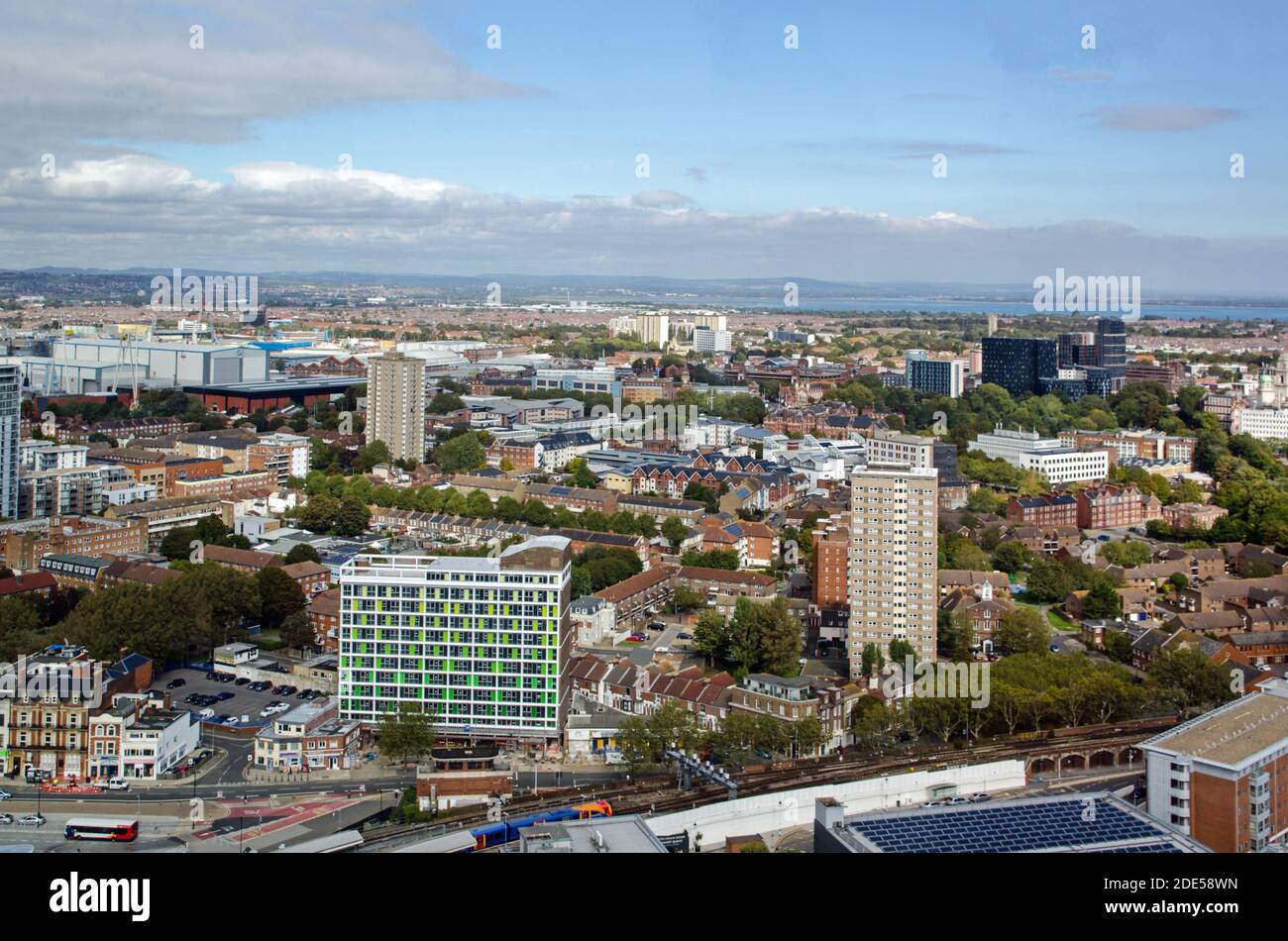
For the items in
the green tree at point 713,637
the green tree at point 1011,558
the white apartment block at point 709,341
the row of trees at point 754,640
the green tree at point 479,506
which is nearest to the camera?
the row of trees at point 754,640

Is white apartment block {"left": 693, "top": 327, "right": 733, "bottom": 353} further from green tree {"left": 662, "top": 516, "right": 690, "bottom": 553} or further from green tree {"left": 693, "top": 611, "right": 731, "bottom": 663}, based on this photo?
green tree {"left": 693, "top": 611, "right": 731, "bottom": 663}

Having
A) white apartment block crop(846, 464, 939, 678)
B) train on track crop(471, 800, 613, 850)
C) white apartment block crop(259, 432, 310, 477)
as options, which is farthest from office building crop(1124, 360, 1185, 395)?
train on track crop(471, 800, 613, 850)

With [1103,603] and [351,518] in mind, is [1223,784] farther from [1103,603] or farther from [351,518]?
[351,518]

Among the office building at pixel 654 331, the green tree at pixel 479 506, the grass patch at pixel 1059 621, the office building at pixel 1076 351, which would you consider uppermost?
the office building at pixel 654 331

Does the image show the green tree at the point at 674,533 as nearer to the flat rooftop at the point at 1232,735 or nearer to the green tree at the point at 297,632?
the green tree at the point at 297,632

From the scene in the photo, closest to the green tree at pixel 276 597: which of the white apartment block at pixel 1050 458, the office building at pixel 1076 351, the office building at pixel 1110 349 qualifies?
the white apartment block at pixel 1050 458

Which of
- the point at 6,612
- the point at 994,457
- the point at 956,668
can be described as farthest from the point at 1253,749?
the point at 994,457
